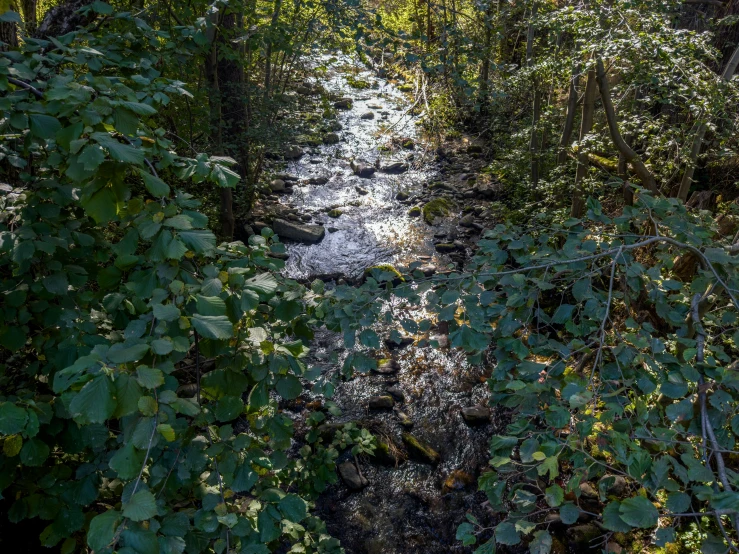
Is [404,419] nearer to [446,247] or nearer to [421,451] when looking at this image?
[421,451]

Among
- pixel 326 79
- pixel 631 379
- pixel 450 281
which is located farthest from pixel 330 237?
pixel 631 379

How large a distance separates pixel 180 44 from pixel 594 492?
477cm

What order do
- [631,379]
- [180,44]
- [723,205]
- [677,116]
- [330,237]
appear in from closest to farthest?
[631,379] → [180,44] → [723,205] → [677,116] → [330,237]

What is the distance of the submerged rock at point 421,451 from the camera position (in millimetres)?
4527

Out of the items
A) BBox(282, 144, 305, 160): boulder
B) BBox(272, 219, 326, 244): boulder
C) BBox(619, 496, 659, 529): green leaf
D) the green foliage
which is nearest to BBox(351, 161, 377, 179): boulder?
BBox(282, 144, 305, 160): boulder

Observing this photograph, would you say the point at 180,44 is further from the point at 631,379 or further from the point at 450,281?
the point at 631,379

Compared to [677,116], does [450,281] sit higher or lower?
lower

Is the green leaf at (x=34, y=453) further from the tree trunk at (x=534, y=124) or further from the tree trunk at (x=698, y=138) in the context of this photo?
the tree trunk at (x=534, y=124)

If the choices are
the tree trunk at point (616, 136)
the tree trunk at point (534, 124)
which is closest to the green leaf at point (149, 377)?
the tree trunk at point (616, 136)

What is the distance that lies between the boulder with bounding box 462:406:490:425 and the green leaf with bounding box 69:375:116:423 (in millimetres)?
4438

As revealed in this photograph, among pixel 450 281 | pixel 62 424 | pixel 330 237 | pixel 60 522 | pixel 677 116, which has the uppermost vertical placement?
pixel 677 116

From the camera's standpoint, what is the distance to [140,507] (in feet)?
3.12

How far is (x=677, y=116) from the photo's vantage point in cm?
594

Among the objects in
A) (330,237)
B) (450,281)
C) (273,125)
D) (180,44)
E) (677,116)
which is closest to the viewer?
(450,281)
